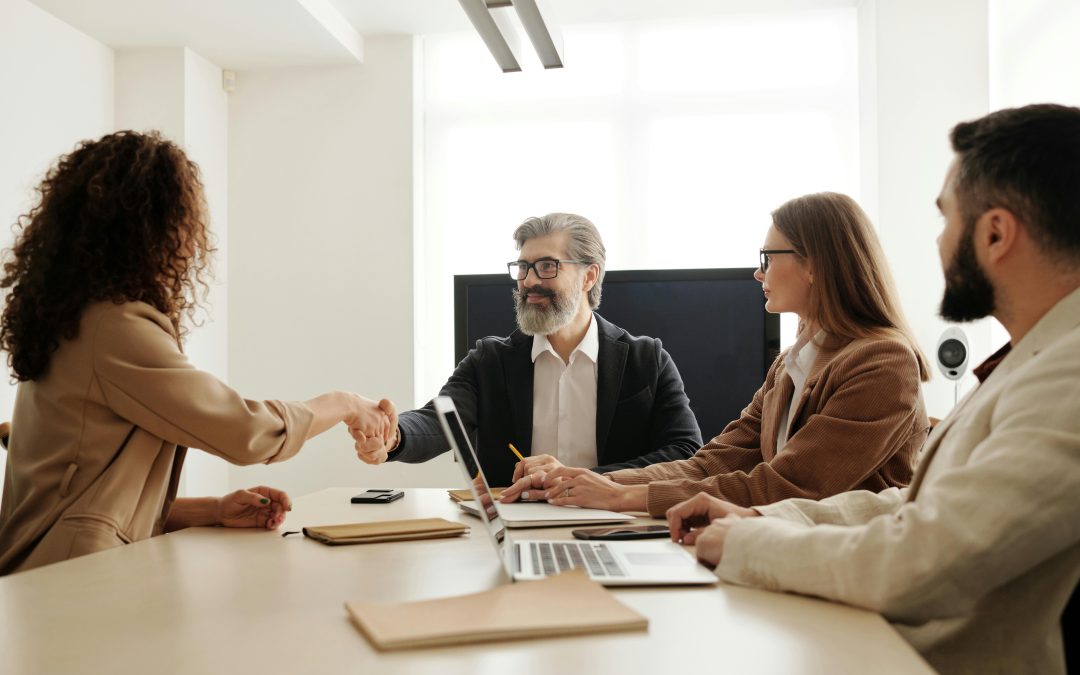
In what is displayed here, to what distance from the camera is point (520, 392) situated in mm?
2963

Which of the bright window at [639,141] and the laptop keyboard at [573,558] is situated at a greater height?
the bright window at [639,141]

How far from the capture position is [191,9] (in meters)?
4.42

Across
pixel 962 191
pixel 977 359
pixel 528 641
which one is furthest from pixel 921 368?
pixel 977 359

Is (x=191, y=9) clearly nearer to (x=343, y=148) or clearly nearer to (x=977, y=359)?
(x=343, y=148)

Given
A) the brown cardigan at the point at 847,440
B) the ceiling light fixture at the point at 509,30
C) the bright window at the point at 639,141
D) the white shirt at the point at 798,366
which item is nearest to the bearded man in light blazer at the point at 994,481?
the brown cardigan at the point at 847,440

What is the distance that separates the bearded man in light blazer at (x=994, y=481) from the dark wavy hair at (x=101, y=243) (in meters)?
1.18

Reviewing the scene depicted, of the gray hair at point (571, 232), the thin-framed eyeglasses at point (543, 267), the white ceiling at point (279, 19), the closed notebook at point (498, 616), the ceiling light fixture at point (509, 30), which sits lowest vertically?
the closed notebook at point (498, 616)

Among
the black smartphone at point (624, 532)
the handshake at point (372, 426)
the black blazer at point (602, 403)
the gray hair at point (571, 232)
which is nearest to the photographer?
the black smartphone at point (624, 532)

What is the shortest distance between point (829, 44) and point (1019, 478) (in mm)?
4478

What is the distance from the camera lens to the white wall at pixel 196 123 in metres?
4.88

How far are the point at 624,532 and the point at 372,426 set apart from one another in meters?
0.79

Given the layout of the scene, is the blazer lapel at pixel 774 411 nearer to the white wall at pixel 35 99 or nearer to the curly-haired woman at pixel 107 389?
the curly-haired woman at pixel 107 389

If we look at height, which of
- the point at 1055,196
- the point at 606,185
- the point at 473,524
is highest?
the point at 606,185

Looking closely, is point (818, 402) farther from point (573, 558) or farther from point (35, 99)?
point (35, 99)
